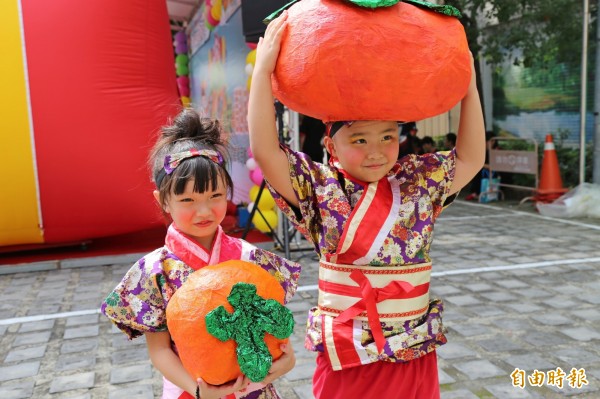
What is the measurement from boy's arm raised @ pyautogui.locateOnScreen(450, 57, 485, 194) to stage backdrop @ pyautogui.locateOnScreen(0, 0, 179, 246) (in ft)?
15.1

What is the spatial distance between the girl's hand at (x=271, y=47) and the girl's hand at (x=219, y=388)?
81cm

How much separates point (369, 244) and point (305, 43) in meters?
0.60

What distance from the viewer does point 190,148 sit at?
5.64 feet

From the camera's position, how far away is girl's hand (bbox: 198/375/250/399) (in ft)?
4.70

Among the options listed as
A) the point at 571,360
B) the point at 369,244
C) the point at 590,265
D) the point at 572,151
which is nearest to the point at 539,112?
the point at 572,151

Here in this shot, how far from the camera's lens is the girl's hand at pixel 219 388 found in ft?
4.70

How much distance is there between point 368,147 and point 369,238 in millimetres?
267

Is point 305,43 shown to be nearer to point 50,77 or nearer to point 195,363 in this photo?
point 195,363

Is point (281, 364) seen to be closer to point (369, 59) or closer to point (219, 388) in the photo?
point (219, 388)

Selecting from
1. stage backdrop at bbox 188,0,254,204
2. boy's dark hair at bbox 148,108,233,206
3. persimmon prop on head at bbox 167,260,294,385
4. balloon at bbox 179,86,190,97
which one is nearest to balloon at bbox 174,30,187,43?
balloon at bbox 179,86,190,97

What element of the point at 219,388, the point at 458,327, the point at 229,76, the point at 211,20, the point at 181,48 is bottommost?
the point at 458,327

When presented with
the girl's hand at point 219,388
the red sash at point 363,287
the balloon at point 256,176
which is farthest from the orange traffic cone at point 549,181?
the girl's hand at point 219,388

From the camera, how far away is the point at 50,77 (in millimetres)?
5668

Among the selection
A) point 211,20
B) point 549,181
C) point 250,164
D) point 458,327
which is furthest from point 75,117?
point 549,181
